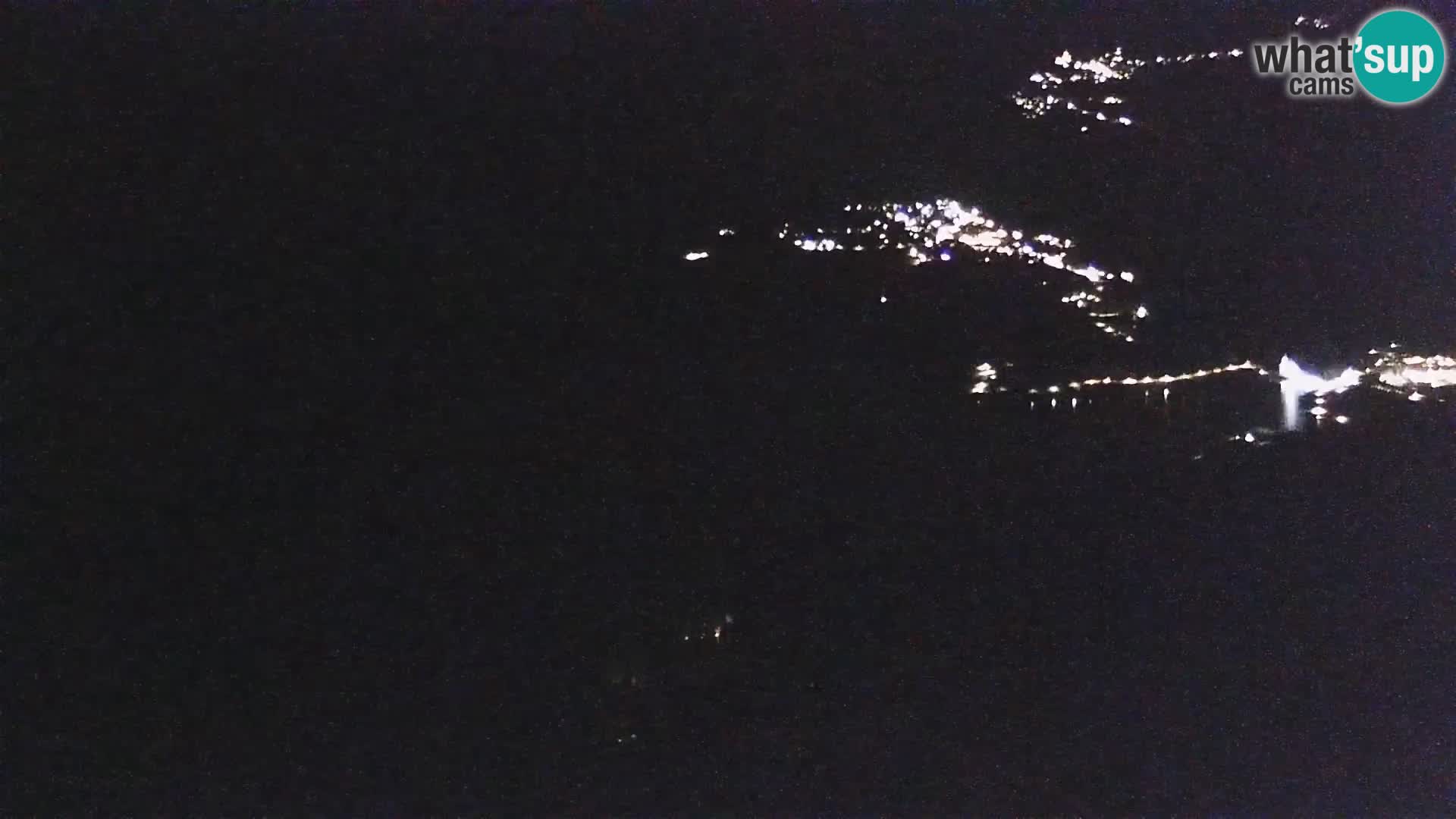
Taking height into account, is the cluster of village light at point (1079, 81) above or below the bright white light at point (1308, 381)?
above

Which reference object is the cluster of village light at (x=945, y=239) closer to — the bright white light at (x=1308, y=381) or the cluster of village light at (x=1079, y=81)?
the cluster of village light at (x=1079, y=81)

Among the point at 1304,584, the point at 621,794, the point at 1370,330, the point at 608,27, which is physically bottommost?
the point at 621,794

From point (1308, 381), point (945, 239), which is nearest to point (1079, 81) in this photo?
point (945, 239)

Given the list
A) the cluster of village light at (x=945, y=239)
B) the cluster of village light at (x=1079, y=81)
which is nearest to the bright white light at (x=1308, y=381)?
the cluster of village light at (x=945, y=239)

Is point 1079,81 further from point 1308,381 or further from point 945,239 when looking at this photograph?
point 1308,381

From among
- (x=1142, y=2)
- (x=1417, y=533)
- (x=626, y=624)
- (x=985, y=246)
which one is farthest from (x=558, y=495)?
(x=1417, y=533)

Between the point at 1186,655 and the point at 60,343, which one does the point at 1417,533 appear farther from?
the point at 60,343
